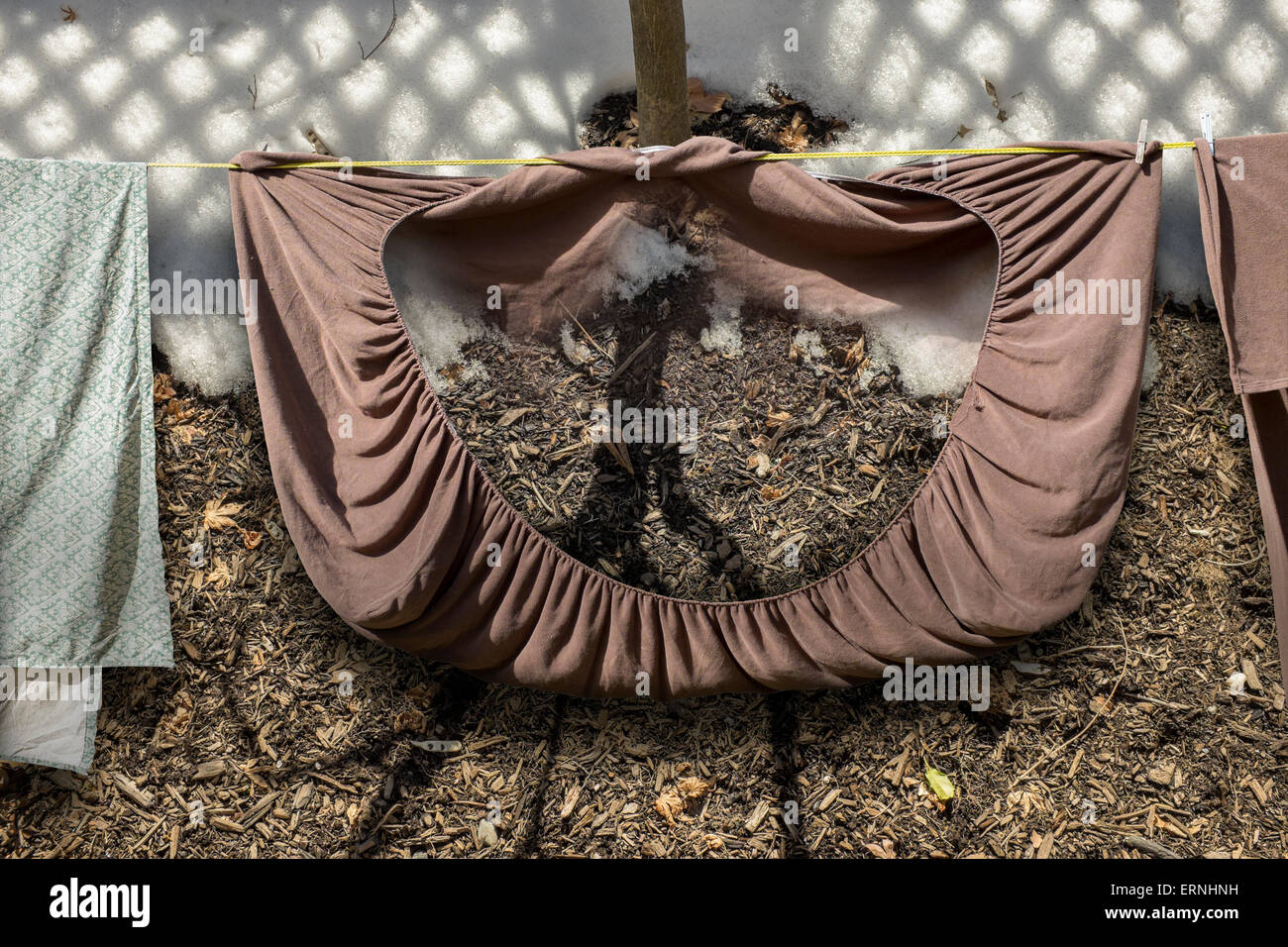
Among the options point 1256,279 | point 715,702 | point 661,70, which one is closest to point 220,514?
point 715,702

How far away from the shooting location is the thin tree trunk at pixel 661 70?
6.58ft

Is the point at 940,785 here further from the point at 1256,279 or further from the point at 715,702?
the point at 1256,279

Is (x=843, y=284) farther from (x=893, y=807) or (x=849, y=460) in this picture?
(x=893, y=807)

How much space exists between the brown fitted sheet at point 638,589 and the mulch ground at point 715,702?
0.43ft

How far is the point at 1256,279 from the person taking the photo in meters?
2.03

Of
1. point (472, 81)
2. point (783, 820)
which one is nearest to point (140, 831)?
point (783, 820)

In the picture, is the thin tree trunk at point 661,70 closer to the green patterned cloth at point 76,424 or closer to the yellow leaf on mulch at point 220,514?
the green patterned cloth at point 76,424

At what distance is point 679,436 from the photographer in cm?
220

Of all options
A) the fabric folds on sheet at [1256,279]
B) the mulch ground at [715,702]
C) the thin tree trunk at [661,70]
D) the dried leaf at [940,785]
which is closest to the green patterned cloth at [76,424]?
the mulch ground at [715,702]

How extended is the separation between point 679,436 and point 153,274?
1.30 m

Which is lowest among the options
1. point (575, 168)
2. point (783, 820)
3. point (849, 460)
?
point (783, 820)

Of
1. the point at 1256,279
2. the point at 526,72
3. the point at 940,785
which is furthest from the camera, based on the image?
the point at 526,72

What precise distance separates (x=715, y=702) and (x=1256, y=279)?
1482 mm

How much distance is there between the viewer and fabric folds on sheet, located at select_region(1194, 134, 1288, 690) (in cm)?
202
